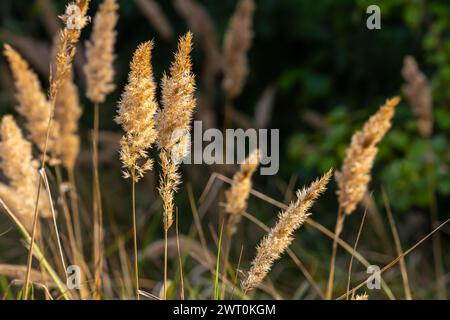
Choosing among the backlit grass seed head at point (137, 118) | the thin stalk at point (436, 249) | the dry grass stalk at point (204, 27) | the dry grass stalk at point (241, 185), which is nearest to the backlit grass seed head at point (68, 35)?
the backlit grass seed head at point (137, 118)

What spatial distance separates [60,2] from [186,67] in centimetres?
443

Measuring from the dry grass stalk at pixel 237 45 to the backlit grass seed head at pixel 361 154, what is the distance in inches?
59.8

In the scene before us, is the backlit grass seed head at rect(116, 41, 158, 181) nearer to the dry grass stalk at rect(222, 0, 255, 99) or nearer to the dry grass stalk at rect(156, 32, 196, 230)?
the dry grass stalk at rect(156, 32, 196, 230)

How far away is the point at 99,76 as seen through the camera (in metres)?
2.56

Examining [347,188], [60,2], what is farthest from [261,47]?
[347,188]

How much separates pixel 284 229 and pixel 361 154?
608mm

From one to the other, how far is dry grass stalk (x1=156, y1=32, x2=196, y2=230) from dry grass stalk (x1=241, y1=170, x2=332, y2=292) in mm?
203

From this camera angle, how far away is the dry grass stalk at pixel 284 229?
1.45m

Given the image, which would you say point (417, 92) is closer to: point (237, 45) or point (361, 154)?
point (237, 45)

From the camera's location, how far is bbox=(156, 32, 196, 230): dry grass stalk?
1.50m

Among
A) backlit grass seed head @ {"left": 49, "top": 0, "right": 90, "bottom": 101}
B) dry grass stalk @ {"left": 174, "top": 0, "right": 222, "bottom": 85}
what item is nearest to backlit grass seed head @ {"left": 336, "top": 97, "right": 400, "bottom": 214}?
backlit grass seed head @ {"left": 49, "top": 0, "right": 90, "bottom": 101}

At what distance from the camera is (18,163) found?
2078 mm

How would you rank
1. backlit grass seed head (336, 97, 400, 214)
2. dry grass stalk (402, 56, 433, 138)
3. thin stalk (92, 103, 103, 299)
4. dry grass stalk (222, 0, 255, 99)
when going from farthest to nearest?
1. dry grass stalk (222, 0, 255, 99)
2. dry grass stalk (402, 56, 433, 138)
3. thin stalk (92, 103, 103, 299)
4. backlit grass seed head (336, 97, 400, 214)

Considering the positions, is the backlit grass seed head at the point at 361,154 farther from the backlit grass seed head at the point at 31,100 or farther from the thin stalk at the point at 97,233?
the backlit grass seed head at the point at 31,100
